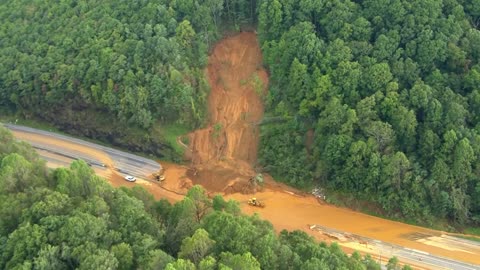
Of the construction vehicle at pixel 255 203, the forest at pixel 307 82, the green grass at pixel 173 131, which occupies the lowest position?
the construction vehicle at pixel 255 203

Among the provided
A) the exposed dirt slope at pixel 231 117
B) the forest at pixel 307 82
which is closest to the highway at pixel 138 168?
the forest at pixel 307 82

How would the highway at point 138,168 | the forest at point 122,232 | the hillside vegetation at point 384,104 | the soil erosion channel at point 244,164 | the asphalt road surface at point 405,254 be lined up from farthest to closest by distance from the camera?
the soil erosion channel at point 244,164, the hillside vegetation at point 384,104, the highway at point 138,168, the asphalt road surface at point 405,254, the forest at point 122,232

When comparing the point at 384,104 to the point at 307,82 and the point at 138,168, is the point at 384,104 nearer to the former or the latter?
the point at 307,82

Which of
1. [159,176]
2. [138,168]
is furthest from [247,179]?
[138,168]

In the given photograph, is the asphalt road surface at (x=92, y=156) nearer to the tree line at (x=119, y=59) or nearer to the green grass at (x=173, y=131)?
the green grass at (x=173, y=131)

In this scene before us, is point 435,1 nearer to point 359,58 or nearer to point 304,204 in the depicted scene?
point 359,58
